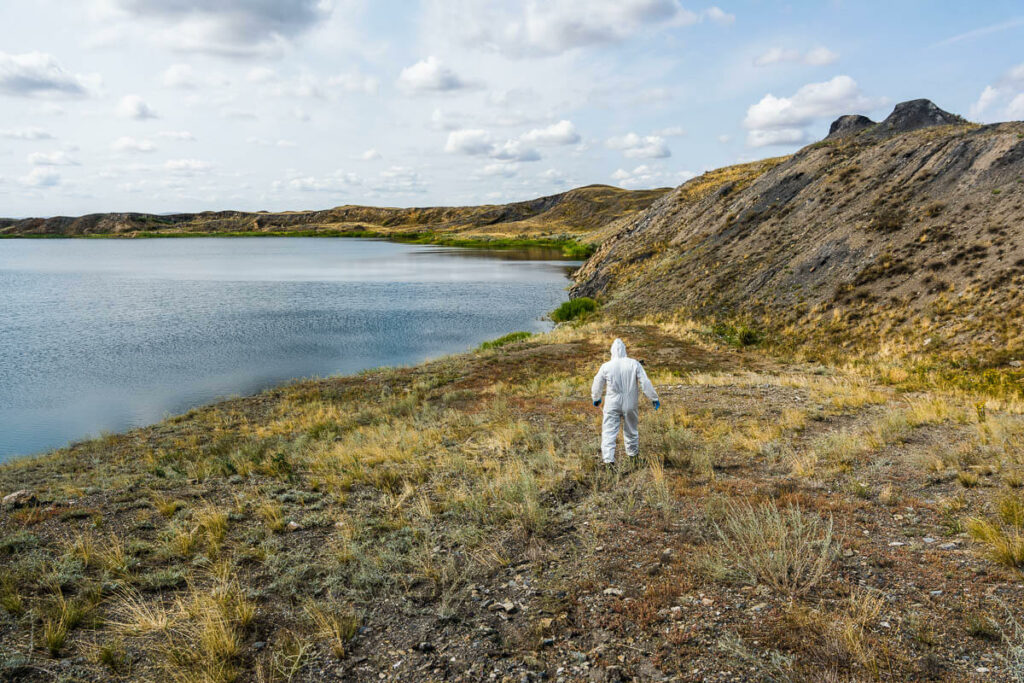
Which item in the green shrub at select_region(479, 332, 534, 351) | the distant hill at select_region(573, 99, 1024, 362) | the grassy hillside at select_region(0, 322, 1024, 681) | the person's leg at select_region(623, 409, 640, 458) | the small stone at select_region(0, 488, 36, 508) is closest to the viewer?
the grassy hillside at select_region(0, 322, 1024, 681)

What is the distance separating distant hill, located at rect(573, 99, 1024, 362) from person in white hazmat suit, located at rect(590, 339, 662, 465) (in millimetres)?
15843

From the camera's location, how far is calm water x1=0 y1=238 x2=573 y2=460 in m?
21.5

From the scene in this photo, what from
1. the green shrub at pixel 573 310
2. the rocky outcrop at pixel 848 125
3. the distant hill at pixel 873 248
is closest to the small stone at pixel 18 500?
the distant hill at pixel 873 248

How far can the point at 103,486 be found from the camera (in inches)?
436

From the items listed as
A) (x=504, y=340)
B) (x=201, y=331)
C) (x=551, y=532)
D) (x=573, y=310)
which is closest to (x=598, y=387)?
(x=551, y=532)

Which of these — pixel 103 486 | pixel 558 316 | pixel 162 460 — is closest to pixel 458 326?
pixel 558 316

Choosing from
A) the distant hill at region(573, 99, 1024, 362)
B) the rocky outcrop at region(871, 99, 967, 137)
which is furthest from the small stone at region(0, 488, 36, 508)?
the rocky outcrop at region(871, 99, 967, 137)

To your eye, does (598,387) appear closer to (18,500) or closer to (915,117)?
(18,500)

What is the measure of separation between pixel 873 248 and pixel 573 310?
69.3 feet

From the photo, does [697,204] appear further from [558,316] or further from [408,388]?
[408,388]

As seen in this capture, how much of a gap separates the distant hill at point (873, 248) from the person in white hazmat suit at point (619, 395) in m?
15.8

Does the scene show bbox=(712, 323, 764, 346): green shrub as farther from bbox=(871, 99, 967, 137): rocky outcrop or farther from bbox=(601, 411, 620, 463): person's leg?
bbox=(871, 99, 967, 137): rocky outcrop

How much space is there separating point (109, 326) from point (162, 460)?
2873cm

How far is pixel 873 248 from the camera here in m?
28.3
